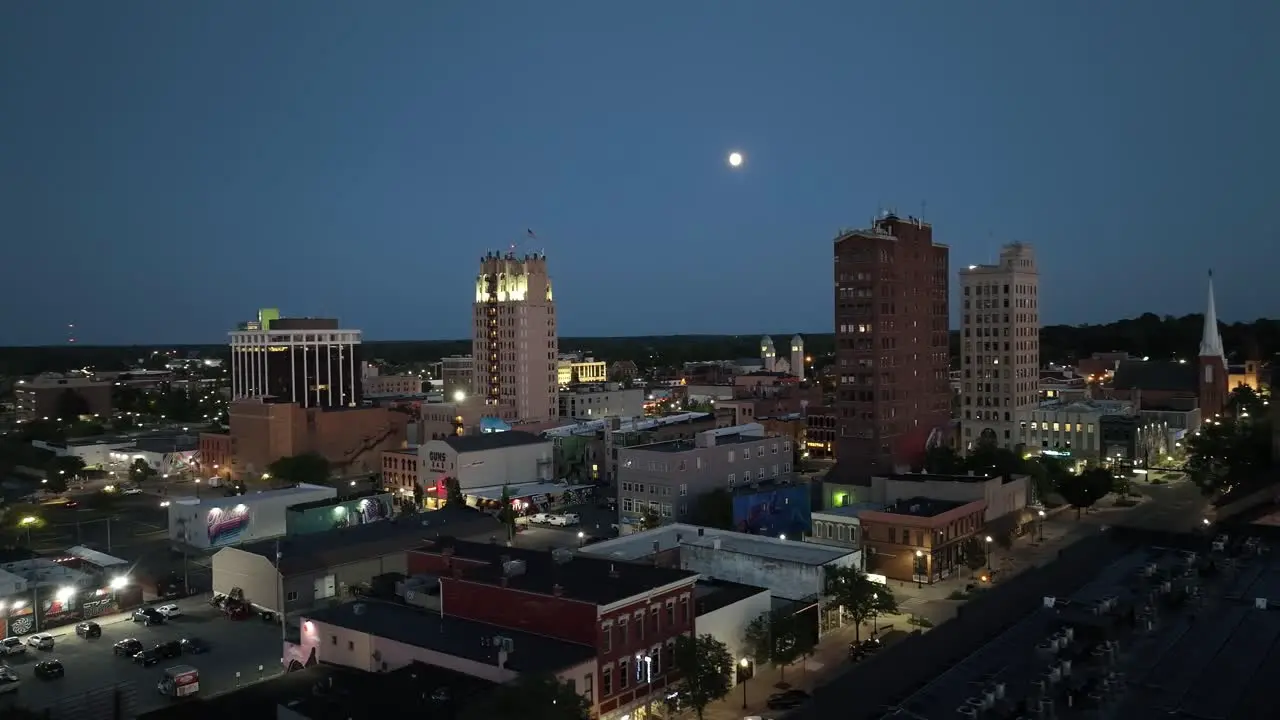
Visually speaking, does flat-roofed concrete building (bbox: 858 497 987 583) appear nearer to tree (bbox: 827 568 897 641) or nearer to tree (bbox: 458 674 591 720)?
tree (bbox: 827 568 897 641)

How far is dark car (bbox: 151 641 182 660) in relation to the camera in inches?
1314

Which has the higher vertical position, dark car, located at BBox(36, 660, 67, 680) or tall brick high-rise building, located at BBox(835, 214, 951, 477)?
tall brick high-rise building, located at BBox(835, 214, 951, 477)

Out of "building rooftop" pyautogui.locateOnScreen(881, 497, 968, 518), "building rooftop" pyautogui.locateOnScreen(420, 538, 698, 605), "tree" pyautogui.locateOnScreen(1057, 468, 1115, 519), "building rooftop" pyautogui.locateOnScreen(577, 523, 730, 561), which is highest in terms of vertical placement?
"building rooftop" pyautogui.locateOnScreen(420, 538, 698, 605)

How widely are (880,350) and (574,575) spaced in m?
36.9

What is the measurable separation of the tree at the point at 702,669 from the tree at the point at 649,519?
2254 centimetres

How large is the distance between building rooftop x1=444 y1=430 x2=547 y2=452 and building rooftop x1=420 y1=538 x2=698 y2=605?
1326 inches

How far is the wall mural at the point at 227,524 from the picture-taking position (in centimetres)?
5188

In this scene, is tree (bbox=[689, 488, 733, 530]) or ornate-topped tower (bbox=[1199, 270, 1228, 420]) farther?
ornate-topped tower (bbox=[1199, 270, 1228, 420])

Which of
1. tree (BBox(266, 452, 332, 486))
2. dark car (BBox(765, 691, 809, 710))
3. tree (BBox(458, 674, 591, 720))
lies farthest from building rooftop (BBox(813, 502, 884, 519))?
tree (BBox(266, 452, 332, 486))

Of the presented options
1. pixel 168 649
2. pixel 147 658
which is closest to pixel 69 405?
pixel 168 649

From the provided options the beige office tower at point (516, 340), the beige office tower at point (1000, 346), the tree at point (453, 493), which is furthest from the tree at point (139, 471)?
the beige office tower at point (1000, 346)

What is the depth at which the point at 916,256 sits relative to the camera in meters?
64.8

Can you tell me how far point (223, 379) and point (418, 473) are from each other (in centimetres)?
13177

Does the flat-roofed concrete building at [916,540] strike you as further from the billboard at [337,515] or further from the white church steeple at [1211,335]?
the white church steeple at [1211,335]
